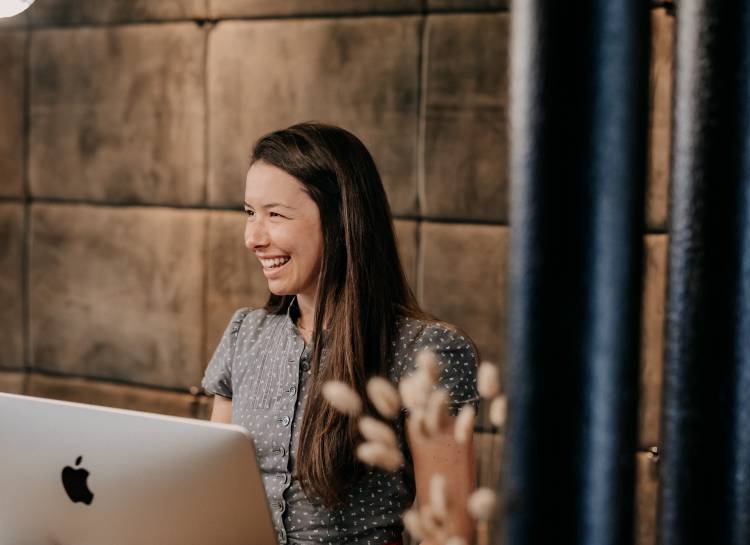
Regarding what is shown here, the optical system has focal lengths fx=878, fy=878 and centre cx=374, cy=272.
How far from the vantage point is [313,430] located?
1.55 m

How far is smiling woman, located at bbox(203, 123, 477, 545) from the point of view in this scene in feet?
5.01

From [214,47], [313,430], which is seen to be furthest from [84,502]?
[214,47]

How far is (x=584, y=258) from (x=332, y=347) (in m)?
1.23

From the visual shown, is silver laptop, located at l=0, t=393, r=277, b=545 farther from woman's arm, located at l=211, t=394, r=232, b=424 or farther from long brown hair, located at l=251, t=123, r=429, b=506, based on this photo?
woman's arm, located at l=211, t=394, r=232, b=424

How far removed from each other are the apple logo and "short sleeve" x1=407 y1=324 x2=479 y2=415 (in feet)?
2.04

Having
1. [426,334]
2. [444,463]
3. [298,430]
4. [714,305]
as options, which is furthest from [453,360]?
[714,305]

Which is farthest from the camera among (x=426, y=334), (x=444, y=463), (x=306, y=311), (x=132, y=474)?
(x=306, y=311)

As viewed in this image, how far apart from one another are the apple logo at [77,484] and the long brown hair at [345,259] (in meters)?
0.47

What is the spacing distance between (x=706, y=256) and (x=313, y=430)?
1.21 m

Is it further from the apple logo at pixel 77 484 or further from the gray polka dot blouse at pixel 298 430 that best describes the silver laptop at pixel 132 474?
the gray polka dot blouse at pixel 298 430

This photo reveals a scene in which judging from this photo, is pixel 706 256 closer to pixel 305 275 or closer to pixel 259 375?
pixel 305 275

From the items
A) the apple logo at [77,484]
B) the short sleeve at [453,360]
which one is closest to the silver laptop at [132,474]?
the apple logo at [77,484]

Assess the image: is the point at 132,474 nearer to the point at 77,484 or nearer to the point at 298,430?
the point at 77,484

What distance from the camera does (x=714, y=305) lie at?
1.33 feet
